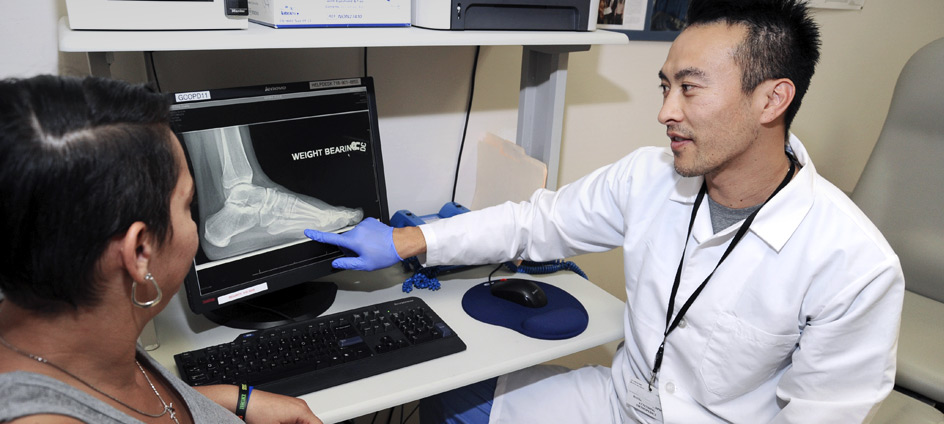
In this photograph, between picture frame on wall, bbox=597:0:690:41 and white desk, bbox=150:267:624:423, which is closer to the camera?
white desk, bbox=150:267:624:423

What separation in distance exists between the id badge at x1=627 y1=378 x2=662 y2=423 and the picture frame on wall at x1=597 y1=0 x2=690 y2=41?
1022 millimetres

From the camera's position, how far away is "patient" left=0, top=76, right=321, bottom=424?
1.83 feet

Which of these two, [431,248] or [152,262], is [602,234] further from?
[152,262]

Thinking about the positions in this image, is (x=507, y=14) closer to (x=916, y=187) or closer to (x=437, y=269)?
(x=437, y=269)

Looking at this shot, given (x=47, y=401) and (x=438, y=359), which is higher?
(x=47, y=401)

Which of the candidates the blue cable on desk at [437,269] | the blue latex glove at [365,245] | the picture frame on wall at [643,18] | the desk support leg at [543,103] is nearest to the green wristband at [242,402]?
the blue latex glove at [365,245]

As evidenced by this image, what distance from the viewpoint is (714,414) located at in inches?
46.4

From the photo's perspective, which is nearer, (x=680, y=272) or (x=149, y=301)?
(x=149, y=301)

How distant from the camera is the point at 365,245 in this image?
1264mm

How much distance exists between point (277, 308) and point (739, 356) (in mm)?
888

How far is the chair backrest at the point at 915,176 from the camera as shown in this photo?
1.73 m

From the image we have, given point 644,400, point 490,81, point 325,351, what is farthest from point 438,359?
point 490,81

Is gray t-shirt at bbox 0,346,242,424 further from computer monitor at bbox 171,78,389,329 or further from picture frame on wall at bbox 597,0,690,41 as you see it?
picture frame on wall at bbox 597,0,690,41

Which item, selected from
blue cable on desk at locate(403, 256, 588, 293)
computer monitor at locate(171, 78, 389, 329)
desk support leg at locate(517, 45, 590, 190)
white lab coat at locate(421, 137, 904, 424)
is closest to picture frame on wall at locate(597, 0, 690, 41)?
desk support leg at locate(517, 45, 590, 190)
